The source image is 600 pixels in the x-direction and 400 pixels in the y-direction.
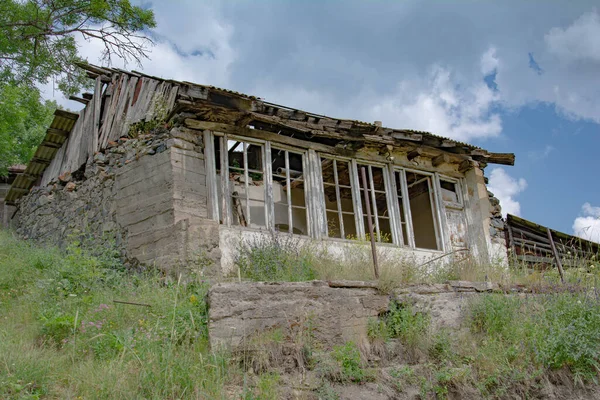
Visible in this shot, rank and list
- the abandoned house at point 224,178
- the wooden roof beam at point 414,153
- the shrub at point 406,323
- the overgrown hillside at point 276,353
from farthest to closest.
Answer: the wooden roof beam at point 414,153
the abandoned house at point 224,178
the shrub at point 406,323
the overgrown hillside at point 276,353

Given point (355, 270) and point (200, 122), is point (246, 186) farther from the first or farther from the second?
point (355, 270)

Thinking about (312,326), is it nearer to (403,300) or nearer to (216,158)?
(403,300)

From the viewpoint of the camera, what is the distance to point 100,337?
518cm

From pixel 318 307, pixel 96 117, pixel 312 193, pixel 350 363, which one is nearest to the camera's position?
pixel 350 363

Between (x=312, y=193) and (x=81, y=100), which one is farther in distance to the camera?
(x=81, y=100)

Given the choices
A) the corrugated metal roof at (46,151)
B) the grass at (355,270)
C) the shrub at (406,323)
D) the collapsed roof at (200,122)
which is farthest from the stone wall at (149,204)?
the shrub at (406,323)

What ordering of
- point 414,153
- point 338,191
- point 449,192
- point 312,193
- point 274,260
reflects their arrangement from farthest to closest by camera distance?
point 449,192 → point 414,153 → point 338,191 → point 312,193 → point 274,260

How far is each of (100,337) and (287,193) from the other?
459 centimetres

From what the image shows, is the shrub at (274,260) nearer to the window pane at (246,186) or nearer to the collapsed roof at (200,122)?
the window pane at (246,186)

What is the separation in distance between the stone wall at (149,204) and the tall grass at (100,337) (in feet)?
1.92

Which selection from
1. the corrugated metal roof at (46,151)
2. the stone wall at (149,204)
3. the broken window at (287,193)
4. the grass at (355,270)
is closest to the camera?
the grass at (355,270)

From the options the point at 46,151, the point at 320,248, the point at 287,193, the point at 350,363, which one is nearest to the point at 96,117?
the point at 46,151

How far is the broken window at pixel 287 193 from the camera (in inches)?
360

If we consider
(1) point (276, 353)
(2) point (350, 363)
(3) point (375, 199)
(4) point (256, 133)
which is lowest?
(2) point (350, 363)
